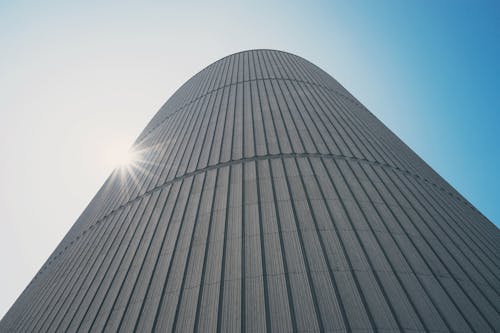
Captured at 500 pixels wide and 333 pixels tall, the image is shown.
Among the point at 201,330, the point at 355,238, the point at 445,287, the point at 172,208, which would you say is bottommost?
the point at 201,330

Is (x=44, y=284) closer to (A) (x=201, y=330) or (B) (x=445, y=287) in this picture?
(A) (x=201, y=330)

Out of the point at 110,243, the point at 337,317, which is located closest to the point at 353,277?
the point at 337,317

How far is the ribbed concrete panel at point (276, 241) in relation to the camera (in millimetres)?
4781

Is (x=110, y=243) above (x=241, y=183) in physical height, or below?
below

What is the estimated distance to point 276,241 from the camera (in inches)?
230

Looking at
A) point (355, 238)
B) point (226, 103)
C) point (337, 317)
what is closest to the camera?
point (337, 317)

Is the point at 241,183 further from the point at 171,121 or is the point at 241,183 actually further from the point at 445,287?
the point at 171,121

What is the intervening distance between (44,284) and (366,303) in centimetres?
944

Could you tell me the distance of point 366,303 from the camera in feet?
15.2

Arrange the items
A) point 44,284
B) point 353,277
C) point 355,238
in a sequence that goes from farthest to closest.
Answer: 1. point 44,284
2. point 355,238
3. point 353,277

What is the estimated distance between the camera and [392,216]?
673cm

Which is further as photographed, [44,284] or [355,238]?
[44,284]

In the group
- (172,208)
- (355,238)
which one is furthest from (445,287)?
(172,208)

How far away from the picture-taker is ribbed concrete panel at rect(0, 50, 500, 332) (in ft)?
15.7
